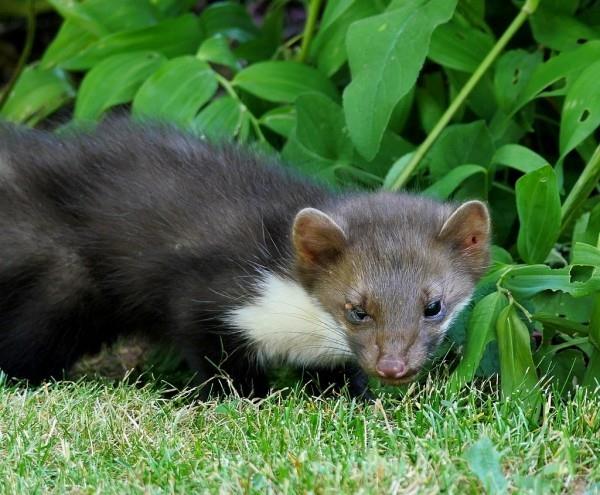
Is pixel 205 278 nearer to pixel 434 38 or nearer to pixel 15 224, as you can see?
pixel 15 224

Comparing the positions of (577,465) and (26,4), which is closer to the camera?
(577,465)

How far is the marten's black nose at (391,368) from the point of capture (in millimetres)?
4301

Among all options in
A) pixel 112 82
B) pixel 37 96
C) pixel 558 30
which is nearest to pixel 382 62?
pixel 558 30

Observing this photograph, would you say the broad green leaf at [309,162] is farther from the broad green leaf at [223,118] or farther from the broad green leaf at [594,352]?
the broad green leaf at [594,352]

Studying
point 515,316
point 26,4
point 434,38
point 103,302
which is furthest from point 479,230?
point 26,4

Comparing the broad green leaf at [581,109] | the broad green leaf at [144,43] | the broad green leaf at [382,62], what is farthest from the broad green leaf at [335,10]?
the broad green leaf at [581,109]

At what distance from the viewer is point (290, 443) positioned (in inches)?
152

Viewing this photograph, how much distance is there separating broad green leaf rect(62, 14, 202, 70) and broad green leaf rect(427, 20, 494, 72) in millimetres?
1582

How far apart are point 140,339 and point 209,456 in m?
→ 1.87

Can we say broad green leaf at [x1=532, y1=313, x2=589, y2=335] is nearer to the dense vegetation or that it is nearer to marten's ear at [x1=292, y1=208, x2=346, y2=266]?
the dense vegetation

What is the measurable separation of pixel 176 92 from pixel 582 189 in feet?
6.92

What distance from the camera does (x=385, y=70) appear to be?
17.2 feet

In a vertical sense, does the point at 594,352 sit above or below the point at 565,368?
above

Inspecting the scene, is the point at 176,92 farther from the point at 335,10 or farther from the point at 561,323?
the point at 561,323
